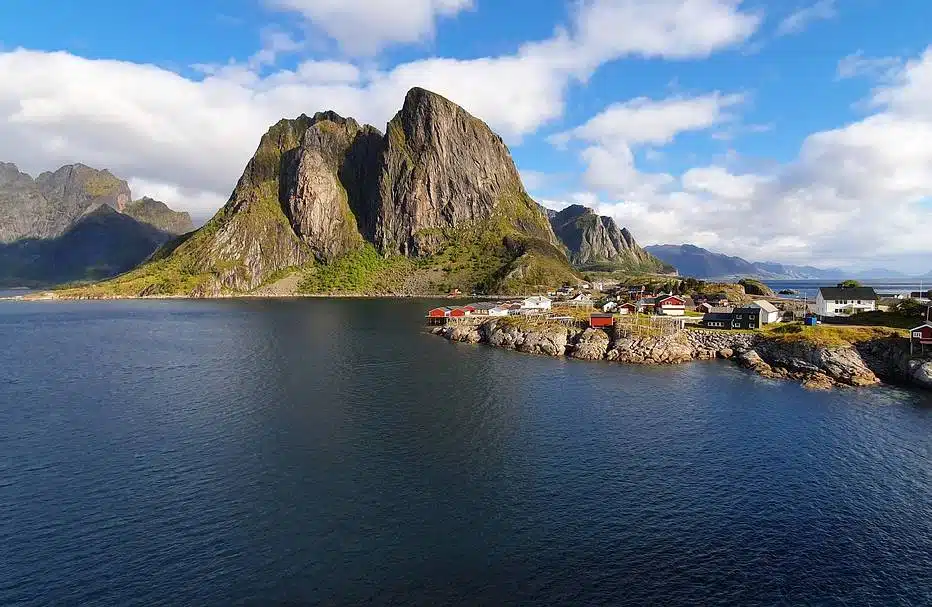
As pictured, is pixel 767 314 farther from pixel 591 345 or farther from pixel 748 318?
pixel 591 345

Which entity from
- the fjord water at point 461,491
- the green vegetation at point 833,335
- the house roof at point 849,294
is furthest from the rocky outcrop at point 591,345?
the house roof at point 849,294

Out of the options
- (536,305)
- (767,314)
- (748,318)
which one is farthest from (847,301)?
(536,305)

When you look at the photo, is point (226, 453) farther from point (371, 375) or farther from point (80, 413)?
point (371, 375)

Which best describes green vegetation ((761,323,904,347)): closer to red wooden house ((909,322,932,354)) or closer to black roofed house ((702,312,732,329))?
red wooden house ((909,322,932,354))

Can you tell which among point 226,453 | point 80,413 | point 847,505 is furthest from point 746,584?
point 80,413

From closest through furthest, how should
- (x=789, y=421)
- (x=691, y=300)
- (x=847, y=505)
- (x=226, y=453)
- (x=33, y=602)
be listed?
(x=33, y=602) → (x=847, y=505) → (x=226, y=453) → (x=789, y=421) → (x=691, y=300)

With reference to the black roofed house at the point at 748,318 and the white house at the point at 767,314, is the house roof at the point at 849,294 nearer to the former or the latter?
the white house at the point at 767,314

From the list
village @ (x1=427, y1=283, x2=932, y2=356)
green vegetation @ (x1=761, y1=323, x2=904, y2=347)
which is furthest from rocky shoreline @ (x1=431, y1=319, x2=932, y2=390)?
village @ (x1=427, y1=283, x2=932, y2=356)
